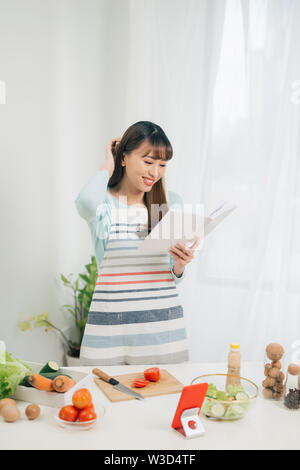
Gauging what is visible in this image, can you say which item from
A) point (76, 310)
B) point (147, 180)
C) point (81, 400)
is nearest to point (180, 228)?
point (147, 180)

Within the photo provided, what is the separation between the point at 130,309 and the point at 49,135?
1193mm

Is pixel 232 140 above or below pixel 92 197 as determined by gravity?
above

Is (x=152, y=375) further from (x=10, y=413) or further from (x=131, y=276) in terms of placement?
(x=131, y=276)

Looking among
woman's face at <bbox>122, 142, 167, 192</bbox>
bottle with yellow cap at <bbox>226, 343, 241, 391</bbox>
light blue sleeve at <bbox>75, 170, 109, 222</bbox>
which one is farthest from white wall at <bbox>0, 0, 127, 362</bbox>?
bottle with yellow cap at <bbox>226, 343, 241, 391</bbox>

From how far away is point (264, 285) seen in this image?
8.09 feet

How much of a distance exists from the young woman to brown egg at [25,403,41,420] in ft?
2.07

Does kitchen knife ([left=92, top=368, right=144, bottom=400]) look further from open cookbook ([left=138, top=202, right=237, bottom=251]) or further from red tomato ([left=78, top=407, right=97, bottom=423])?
open cookbook ([left=138, top=202, right=237, bottom=251])

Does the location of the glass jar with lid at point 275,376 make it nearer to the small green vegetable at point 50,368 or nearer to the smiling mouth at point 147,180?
the small green vegetable at point 50,368

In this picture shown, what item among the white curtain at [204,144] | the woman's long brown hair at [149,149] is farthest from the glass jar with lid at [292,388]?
the white curtain at [204,144]

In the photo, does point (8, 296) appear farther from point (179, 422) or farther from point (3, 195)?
point (179, 422)

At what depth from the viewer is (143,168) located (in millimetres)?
1781

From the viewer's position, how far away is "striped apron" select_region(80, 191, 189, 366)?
5.65 feet

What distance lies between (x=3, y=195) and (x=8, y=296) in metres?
0.51

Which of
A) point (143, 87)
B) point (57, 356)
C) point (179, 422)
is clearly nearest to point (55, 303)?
point (57, 356)
